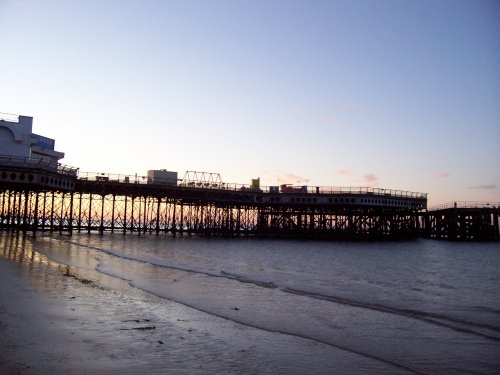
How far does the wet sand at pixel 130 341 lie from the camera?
898cm

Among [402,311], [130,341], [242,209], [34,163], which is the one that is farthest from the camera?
[242,209]

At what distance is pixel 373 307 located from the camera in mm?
18047

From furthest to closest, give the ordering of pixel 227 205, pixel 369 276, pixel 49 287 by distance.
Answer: pixel 227 205
pixel 369 276
pixel 49 287

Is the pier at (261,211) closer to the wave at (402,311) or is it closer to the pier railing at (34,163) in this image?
the pier railing at (34,163)

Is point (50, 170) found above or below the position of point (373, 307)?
above

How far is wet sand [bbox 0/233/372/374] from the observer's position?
8984 millimetres

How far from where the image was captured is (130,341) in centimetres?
1077

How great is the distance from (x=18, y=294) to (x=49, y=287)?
1.92 m

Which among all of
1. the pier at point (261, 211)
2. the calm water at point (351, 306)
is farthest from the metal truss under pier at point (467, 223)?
the calm water at point (351, 306)

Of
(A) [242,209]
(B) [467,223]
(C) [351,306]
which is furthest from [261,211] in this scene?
(C) [351,306]

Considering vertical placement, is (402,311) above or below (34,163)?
below

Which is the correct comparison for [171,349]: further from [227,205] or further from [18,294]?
[227,205]

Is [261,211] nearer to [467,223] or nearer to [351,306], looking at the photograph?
[467,223]

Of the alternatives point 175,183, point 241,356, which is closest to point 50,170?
point 175,183
